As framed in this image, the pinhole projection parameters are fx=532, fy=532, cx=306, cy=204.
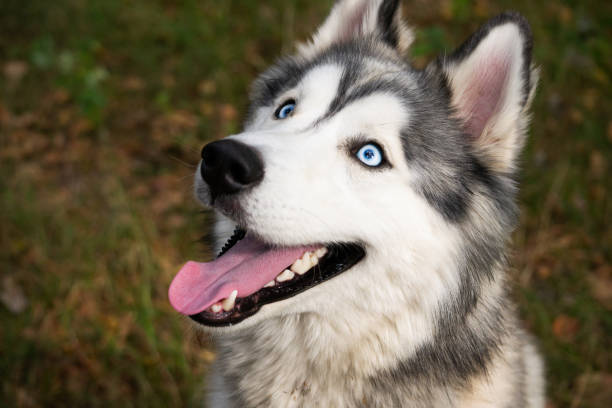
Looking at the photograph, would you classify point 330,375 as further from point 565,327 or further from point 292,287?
point 565,327

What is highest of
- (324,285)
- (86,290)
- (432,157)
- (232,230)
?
(432,157)

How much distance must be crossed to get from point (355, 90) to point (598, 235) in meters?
2.97

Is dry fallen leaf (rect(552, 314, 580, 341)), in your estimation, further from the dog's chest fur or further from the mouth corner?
the mouth corner

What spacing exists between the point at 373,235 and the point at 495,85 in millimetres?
790

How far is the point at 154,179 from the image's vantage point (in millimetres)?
4750

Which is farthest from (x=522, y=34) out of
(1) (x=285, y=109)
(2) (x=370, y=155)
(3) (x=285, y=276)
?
(3) (x=285, y=276)

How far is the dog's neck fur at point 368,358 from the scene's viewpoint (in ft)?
6.64

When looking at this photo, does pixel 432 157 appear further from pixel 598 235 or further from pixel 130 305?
pixel 598 235

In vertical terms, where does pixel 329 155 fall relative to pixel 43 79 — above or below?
above

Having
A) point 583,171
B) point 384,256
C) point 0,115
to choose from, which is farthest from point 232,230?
point 0,115

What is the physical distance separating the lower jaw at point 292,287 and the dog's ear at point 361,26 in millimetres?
1114

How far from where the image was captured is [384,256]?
6.36ft

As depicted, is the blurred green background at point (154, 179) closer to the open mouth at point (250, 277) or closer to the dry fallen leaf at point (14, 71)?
the dry fallen leaf at point (14, 71)

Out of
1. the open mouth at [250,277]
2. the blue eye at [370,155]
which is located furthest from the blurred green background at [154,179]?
the blue eye at [370,155]
